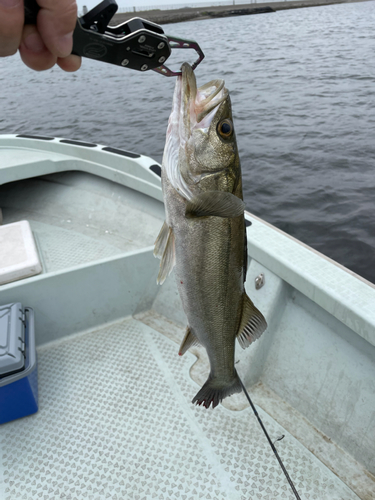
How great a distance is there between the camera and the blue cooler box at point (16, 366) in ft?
8.57

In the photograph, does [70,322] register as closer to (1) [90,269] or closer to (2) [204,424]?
(1) [90,269]

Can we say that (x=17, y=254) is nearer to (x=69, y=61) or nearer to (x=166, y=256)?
(x=166, y=256)

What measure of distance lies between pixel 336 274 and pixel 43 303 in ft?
7.99

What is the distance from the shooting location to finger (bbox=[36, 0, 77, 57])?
3.39ft

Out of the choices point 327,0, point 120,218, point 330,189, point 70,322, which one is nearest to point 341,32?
point 330,189

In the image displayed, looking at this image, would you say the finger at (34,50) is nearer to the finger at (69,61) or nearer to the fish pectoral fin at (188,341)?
the finger at (69,61)

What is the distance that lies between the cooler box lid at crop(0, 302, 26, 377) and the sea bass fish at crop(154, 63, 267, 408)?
60.0 inches

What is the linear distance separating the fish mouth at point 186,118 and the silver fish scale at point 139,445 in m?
1.94

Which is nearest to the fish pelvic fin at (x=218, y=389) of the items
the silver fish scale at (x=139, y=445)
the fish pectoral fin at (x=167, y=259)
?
the fish pectoral fin at (x=167, y=259)

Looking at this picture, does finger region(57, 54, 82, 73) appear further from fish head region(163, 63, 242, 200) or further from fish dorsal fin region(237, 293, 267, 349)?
fish dorsal fin region(237, 293, 267, 349)

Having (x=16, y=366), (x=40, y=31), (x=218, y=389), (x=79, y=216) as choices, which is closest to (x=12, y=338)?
(x=16, y=366)

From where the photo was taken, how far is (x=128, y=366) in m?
3.34

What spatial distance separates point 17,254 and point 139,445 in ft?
6.68

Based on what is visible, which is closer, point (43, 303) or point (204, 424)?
point (204, 424)
